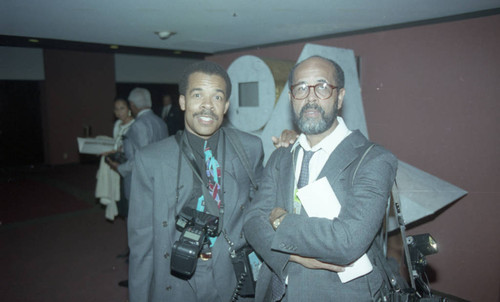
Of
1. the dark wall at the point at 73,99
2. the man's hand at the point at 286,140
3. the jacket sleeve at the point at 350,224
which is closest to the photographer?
the jacket sleeve at the point at 350,224

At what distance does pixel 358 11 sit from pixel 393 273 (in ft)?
7.66

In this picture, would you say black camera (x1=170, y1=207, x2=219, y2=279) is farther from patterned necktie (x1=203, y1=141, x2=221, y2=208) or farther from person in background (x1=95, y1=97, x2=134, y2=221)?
person in background (x1=95, y1=97, x2=134, y2=221)

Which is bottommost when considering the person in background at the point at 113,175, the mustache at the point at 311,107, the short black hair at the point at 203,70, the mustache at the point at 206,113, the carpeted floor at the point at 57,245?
the carpeted floor at the point at 57,245

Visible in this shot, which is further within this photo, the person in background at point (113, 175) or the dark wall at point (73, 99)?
the dark wall at point (73, 99)

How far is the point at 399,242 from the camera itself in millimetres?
3004

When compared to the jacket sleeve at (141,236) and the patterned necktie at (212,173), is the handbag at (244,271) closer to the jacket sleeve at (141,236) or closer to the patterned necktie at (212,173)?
the patterned necktie at (212,173)

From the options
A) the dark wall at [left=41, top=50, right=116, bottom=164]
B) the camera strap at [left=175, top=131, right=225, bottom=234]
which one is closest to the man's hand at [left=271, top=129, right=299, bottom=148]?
the camera strap at [left=175, top=131, right=225, bottom=234]

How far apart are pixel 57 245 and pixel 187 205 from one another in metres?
3.90

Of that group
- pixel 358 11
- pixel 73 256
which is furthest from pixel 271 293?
pixel 73 256

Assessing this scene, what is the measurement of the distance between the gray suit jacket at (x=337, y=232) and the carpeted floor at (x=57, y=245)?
2607mm

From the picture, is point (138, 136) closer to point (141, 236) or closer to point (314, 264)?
point (141, 236)

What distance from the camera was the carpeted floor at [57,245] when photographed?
344cm

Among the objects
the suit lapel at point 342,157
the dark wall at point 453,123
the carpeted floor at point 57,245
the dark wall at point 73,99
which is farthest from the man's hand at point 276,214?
the dark wall at point 73,99

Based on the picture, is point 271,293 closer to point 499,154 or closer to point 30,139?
point 499,154
